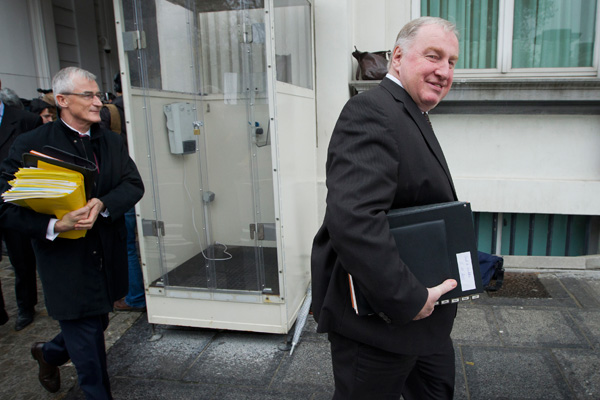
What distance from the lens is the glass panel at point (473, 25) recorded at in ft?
15.4

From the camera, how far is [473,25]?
4742 millimetres

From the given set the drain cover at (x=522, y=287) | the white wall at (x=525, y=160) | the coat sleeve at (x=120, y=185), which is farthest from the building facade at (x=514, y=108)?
the coat sleeve at (x=120, y=185)

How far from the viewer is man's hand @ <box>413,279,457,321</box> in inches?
63.2

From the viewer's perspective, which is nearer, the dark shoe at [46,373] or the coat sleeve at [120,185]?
the coat sleeve at [120,185]

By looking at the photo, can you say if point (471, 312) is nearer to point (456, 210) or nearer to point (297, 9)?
point (456, 210)

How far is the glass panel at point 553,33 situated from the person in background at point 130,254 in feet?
12.5

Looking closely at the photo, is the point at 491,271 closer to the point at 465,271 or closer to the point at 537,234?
the point at 537,234

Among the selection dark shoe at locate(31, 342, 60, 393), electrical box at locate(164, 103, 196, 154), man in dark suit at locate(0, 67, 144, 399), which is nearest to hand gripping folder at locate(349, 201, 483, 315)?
man in dark suit at locate(0, 67, 144, 399)

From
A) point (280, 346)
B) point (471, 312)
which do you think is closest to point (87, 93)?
point (280, 346)

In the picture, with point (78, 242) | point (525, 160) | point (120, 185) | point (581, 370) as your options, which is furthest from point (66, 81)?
point (525, 160)

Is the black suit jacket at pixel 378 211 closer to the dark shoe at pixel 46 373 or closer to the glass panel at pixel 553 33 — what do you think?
the dark shoe at pixel 46 373

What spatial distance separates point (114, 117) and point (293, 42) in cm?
166

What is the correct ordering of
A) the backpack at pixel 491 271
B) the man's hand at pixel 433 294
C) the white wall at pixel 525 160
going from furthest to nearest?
the white wall at pixel 525 160
the backpack at pixel 491 271
the man's hand at pixel 433 294

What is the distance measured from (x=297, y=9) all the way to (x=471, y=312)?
114 inches
